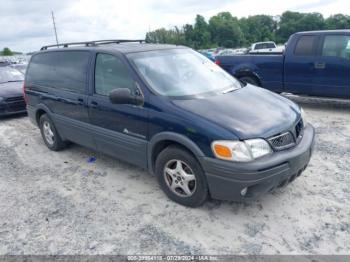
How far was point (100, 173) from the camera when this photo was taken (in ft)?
14.9

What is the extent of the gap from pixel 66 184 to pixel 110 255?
5.71 feet

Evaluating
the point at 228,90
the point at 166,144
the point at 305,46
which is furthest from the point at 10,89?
the point at 305,46

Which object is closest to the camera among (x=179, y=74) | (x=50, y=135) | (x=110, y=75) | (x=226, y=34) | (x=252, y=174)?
(x=252, y=174)

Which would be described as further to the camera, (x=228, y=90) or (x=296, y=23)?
(x=296, y=23)

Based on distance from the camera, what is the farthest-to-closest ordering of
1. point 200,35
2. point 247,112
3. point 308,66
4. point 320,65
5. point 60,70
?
point 200,35, point 308,66, point 320,65, point 60,70, point 247,112

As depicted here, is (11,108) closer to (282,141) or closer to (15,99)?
(15,99)

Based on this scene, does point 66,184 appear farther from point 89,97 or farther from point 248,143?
point 248,143

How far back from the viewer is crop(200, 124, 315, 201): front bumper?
9.54 ft

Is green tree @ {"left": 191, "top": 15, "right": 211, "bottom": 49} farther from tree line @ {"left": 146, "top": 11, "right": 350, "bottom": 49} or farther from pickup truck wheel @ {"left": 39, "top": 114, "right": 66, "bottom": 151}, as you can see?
pickup truck wheel @ {"left": 39, "top": 114, "right": 66, "bottom": 151}

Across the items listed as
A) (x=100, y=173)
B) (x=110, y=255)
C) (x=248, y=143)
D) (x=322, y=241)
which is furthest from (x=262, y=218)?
(x=100, y=173)

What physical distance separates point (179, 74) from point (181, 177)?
1318 mm

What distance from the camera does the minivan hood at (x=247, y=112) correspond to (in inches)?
120

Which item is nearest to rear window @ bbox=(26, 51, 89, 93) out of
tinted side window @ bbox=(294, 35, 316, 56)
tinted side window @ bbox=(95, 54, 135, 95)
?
tinted side window @ bbox=(95, 54, 135, 95)

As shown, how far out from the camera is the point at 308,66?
23.2 feet
